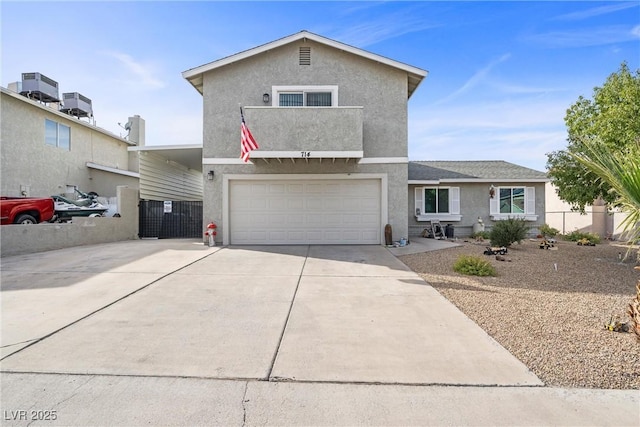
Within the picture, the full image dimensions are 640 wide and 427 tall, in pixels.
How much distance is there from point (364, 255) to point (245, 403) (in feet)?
24.0

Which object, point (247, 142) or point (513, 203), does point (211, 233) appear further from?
point (513, 203)

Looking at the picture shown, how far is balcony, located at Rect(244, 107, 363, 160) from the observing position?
10.5 metres

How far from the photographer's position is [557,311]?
4852 millimetres

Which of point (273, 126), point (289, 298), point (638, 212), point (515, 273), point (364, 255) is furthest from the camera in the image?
point (273, 126)

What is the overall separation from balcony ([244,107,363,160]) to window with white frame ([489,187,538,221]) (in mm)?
9186

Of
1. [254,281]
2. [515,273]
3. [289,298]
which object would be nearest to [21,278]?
[254,281]

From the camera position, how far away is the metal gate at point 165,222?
48.6 ft

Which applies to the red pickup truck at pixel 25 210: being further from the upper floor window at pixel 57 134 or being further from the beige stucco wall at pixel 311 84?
the beige stucco wall at pixel 311 84

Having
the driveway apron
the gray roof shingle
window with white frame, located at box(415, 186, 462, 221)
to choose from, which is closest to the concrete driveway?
the driveway apron

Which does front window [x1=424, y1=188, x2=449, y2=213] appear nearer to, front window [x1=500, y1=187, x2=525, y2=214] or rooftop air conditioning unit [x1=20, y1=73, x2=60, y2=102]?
front window [x1=500, y1=187, x2=525, y2=214]

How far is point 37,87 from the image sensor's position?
17125 mm

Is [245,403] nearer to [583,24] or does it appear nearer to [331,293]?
[331,293]

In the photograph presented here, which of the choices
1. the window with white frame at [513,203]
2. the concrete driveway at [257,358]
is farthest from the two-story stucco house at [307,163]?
the window with white frame at [513,203]

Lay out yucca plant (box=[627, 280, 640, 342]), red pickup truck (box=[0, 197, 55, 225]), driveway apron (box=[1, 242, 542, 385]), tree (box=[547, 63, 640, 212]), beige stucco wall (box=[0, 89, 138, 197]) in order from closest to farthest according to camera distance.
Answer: driveway apron (box=[1, 242, 542, 385]) → yucca plant (box=[627, 280, 640, 342]) → tree (box=[547, 63, 640, 212]) → red pickup truck (box=[0, 197, 55, 225]) → beige stucco wall (box=[0, 89, 138, 197])
